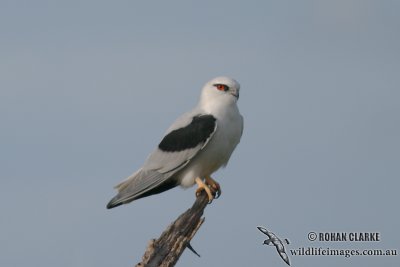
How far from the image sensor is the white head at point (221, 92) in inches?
617

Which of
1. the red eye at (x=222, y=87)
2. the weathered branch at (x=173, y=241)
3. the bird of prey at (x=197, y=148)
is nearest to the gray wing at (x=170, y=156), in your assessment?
the bird of prey at (x=197, y=148)

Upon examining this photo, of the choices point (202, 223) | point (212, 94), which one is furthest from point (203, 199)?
point (212, 94)

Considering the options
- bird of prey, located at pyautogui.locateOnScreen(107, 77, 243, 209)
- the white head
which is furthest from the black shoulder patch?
the white head

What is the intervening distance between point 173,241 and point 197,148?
2850 mm

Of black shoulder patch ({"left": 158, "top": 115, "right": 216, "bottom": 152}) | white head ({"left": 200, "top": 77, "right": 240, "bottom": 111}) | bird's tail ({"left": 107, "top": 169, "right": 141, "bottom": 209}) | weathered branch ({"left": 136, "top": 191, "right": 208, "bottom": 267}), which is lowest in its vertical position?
weathered branch ({"left": 136, "top": 191, "right": 208, "bottom": 267})

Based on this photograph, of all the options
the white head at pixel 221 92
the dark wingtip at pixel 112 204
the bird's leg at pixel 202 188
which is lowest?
the dark wingtip at pixel 112 204

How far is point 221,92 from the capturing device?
1578cm

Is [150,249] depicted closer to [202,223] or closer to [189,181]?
[202,223]

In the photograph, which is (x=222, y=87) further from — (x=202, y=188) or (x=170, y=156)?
(x=202, y=188)

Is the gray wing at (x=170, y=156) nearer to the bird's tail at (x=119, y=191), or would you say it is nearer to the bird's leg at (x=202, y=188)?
the bird's tail at (x=119, y=191)

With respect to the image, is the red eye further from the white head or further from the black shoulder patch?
the black shoulder patch

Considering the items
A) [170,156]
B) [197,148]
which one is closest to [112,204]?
[170,156]

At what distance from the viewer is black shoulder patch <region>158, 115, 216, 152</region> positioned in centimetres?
1520

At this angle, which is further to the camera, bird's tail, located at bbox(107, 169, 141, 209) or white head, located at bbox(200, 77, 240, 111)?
white head, located at bbox(200, 77, 240, 111)
